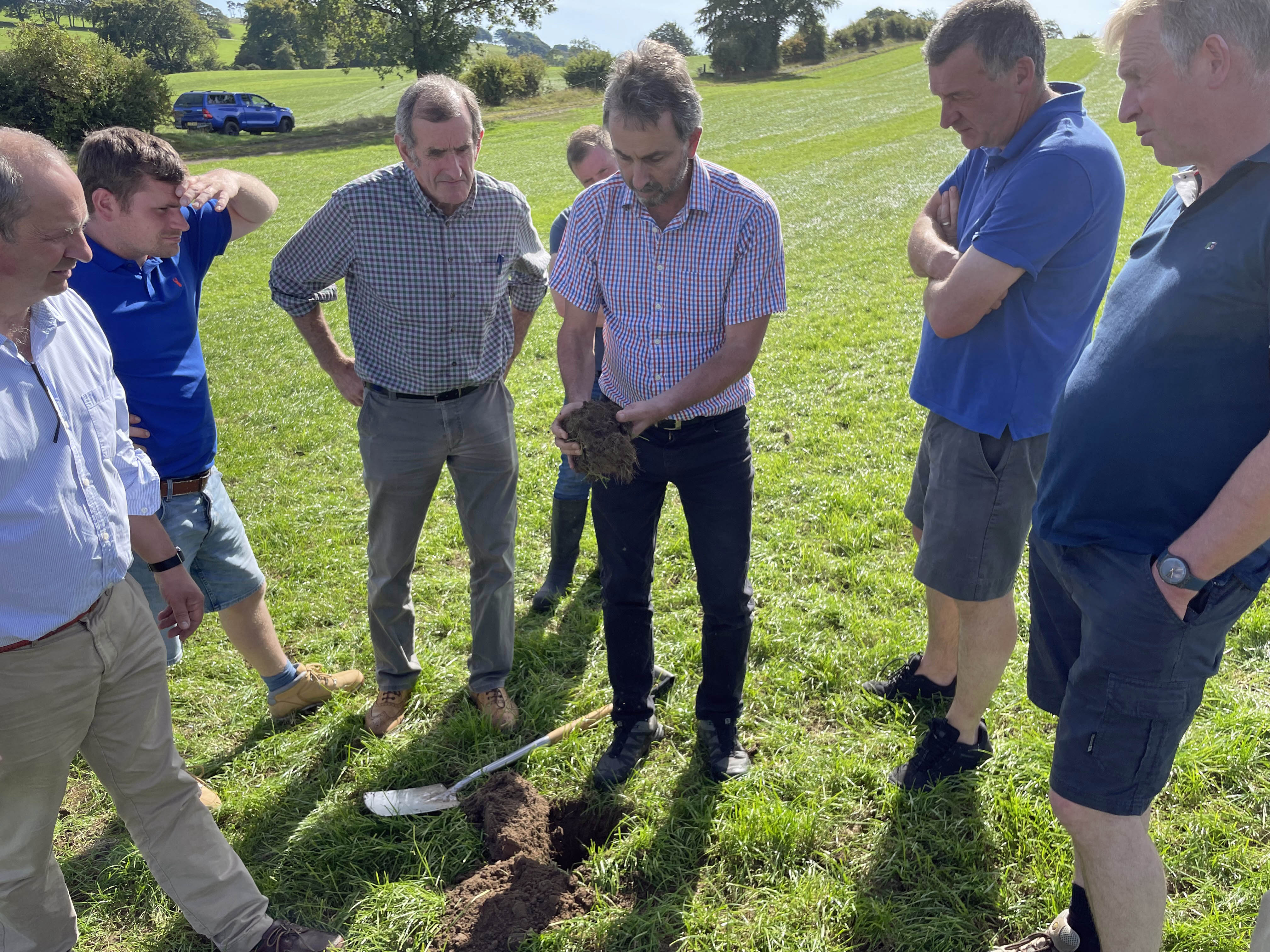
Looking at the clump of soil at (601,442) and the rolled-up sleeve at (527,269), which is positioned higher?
the rolled-up sleeve at (527,269)

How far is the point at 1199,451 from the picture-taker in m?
2.05

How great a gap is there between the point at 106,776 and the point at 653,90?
2.81 meters

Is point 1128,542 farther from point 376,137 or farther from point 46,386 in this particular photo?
point 376,137

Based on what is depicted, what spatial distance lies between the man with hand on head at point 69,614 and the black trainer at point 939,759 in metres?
2.24

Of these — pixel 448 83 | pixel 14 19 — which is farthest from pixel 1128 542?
pixel 14 19

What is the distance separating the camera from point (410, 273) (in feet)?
12.0

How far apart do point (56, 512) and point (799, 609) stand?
3.57 m

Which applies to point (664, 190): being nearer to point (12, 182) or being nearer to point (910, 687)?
point (12, 182)

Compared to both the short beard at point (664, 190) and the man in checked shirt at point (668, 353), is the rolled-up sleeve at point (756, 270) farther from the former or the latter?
the short beard at point (664, 190)

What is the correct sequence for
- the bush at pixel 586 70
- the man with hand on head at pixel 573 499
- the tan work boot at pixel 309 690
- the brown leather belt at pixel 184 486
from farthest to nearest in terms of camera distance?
the bush at pixel 586 70, the man with hand on head at pixel 573 499, the tan work boot at pixel 309 690, the brown leather belt at pixel 184 486

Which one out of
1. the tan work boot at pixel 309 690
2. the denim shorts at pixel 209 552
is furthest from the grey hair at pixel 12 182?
the tan work boot at pixel 309 690

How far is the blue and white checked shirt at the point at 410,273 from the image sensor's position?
11.8ft

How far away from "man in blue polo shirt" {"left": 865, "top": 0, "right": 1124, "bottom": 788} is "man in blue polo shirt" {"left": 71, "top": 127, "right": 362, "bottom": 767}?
2882 millimetres

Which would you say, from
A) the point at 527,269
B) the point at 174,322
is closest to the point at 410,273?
the point at 527,269
